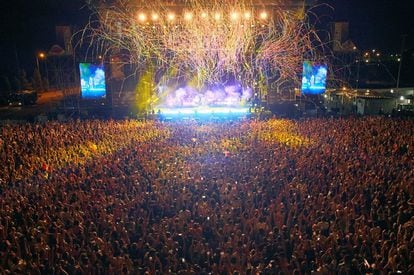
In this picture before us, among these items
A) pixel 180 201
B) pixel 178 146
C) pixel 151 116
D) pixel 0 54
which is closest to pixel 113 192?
pixel 180 201

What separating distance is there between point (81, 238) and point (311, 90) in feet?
61.4

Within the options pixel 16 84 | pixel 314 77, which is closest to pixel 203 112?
pixel 314 77

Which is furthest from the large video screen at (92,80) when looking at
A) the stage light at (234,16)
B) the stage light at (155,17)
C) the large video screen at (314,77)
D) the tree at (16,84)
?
the tree at (16,84)

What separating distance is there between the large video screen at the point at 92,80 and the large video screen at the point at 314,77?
1281cm

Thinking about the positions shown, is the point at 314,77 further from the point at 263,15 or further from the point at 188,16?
the point at 188,16

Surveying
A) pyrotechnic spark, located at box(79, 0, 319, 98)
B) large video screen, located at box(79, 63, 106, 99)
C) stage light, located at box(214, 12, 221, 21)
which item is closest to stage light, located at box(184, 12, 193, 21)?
pyrotechnic spark, located at box(79, 0, 319, 98)

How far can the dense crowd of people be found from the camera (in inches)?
209

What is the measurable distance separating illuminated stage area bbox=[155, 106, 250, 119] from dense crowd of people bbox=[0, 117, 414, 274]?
6.03 metres

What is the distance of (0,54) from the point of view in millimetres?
40906

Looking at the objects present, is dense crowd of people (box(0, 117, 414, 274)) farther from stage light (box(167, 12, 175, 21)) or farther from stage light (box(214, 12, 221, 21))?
stage light (box(167, 12, 175, 21))

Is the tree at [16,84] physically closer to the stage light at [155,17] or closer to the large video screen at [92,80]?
the large video screen at [92,80]

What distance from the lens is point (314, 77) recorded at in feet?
70.9

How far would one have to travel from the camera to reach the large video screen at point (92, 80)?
2167 cm

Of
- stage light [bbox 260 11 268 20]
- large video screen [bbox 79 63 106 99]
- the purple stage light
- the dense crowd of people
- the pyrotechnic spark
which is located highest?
stage light [bbox 260 11 268 20]
